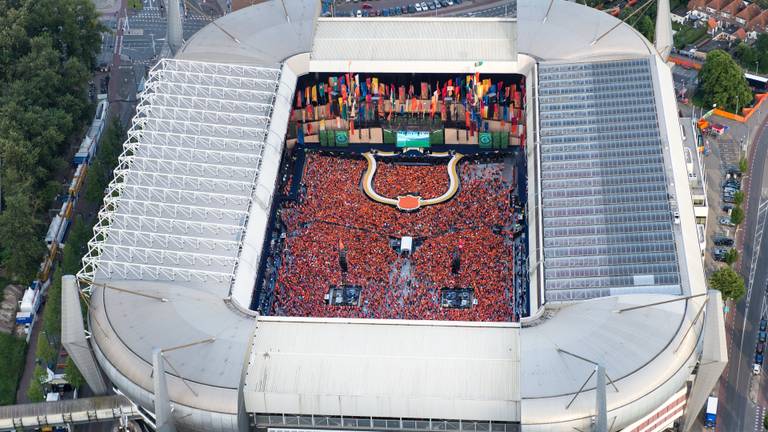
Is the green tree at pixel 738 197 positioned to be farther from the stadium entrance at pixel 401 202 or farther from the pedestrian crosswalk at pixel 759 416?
the pedestrian crosswalk at pixel 759 416

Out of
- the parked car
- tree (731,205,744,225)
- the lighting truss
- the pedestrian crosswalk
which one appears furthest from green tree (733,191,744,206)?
the lighting truss

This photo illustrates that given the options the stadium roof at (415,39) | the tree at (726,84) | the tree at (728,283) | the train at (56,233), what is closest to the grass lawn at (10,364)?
the train at (56,233)

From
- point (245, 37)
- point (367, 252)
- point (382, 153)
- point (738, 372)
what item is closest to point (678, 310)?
point (738, 372)

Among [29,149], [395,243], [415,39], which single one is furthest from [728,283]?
[29,149]

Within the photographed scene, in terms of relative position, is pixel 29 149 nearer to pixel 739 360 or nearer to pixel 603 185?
pixel 603 185

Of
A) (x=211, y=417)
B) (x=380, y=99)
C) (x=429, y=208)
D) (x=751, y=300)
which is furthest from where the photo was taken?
(x=380, y=99)

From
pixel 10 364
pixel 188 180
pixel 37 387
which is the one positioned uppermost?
pixel 188 180

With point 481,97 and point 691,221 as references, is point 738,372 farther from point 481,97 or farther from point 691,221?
point 481,97
